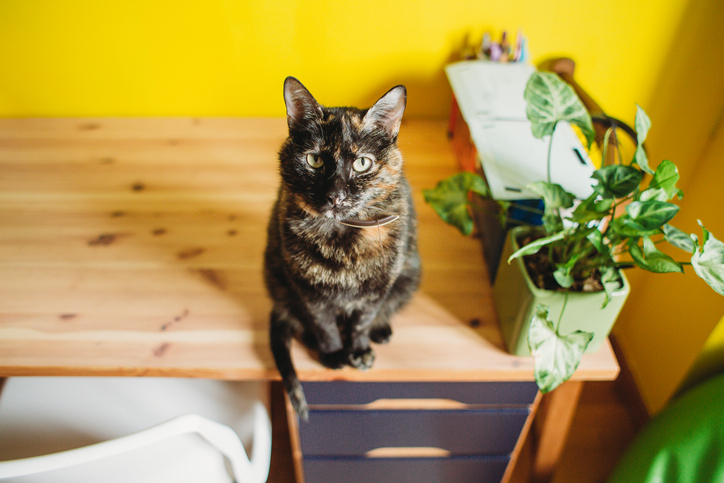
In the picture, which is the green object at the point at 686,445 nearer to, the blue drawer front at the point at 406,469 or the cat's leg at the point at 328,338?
the blue drawer front at the point at 406,469

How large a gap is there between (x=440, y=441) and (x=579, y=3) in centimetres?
116

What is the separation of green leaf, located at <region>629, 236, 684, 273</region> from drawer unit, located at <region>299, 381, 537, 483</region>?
0.33 m

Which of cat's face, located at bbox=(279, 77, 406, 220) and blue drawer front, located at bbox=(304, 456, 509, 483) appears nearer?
cat's face, located at bbox=(279, 77, 406, 220)

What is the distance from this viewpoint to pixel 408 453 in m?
0.96

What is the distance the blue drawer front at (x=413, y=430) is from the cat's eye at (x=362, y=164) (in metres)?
0.51

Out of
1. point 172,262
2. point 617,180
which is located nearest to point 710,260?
point 617,180

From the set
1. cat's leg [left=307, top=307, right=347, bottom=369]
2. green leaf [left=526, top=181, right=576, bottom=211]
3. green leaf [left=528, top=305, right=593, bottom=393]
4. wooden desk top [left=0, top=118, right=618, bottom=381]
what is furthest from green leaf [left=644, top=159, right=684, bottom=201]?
cat's leg [left=307, top=307, right=347, bottom=369]

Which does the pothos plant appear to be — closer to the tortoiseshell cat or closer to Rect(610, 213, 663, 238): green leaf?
Rect(610, 213, 663, 238): green leaf

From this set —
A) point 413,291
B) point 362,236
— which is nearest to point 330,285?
point 362,236

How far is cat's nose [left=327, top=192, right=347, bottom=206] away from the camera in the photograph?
→ 63 centimetres

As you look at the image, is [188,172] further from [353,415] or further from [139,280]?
[353,415]

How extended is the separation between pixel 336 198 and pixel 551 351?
15.7 inches

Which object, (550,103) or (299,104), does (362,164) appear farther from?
(550,103)

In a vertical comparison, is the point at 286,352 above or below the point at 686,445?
above
